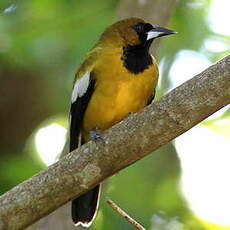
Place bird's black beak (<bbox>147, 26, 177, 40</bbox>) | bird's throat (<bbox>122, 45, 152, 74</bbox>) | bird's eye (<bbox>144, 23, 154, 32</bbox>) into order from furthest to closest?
bird's eye (<bbox>144, 23, 154, 32</bbox>) → bird's black beak (<bbox>147, 26, 177, 40</bbox>) → bird's throat (<bbox>122, 45, 152, 74</bbox>)

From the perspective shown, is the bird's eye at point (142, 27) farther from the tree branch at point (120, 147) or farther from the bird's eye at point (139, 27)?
the tree branch at point (120, 147)

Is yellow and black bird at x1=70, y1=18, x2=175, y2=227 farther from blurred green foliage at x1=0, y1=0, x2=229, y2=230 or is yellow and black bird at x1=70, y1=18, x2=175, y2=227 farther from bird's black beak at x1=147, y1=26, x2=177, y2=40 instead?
blurred green foliage at x1=0, y1=0, x2=229, y2=230

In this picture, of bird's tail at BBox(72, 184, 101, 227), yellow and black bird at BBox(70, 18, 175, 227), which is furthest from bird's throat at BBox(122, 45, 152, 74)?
bird's tail at BBox(72, 184, 101, 227)

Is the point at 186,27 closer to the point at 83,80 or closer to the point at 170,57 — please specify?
the point at 170,57

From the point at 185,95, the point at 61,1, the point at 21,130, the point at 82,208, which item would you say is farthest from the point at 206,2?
the point at 185,95

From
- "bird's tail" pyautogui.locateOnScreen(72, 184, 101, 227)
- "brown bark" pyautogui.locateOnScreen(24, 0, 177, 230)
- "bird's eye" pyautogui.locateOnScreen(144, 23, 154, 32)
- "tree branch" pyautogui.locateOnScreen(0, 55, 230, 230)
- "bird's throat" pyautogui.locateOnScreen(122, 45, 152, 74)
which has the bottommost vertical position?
"tree branch" pyautogui.locateOnScreen(0, 55, 230, 230)

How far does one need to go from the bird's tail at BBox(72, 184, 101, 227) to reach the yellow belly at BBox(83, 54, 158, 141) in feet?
1.53

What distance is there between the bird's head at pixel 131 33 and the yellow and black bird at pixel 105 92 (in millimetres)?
98

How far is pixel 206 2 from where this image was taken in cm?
653

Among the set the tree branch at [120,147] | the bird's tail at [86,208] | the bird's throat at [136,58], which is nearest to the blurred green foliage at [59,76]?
the bird's tail at [86,208]

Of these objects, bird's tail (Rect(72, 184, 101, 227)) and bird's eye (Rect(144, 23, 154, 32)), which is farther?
bird's eye (Rect(144, 23, 154, 32))

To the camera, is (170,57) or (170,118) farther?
(170,57)

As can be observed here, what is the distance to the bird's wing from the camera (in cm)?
448

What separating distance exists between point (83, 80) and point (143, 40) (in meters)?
0.65
